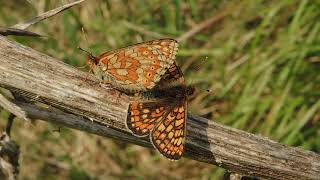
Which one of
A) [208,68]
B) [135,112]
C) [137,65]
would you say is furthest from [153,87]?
[208,68]

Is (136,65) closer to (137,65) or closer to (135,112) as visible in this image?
(137,65)

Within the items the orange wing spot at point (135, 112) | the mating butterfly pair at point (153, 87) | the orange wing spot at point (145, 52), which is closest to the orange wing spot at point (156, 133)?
the mating butterfly pair at point (153, 87)

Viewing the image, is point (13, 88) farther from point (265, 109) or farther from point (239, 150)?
point (265, 109)

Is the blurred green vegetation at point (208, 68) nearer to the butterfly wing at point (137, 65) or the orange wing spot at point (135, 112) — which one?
the butterfly wing at point (137, 65)

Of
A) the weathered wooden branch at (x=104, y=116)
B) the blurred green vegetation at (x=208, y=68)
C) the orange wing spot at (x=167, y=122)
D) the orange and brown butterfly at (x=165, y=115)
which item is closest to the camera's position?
the weathered wooden branch at (x=104, y=116)

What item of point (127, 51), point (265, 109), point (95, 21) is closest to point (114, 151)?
point (95, 21)

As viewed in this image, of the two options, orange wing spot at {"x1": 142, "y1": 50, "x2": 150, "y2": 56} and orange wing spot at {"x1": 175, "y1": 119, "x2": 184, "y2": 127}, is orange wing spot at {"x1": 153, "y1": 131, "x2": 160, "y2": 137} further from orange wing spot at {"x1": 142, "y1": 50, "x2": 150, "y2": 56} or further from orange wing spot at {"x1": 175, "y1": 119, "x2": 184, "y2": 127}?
orange wing spot at {"x1": 142, "y1": 50, "x2": 150, "y2": 56}

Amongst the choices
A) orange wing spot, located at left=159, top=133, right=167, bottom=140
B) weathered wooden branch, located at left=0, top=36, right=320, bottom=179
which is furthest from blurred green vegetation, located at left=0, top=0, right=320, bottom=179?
orange wing spot, located at left=159, top=133, right=167, bottom=140
